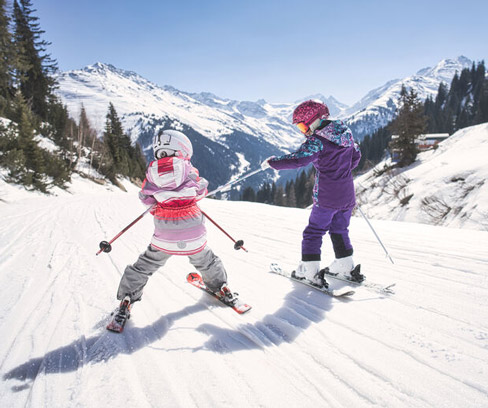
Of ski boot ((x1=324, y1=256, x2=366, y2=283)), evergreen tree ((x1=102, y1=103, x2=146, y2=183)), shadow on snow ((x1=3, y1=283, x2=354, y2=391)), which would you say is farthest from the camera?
evergreen tree ((x1=102, y1=103, x2=146, y2=183))

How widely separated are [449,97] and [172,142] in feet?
388

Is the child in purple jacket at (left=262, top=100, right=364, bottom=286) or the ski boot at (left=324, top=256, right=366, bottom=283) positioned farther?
the ski boot at (left=324, top=256, right=366, bottom=283)

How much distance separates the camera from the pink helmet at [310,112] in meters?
2.82

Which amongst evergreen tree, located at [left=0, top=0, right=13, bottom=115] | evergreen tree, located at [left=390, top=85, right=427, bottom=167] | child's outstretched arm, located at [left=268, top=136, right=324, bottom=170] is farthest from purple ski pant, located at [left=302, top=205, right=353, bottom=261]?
evergreen tree, located at [left=390, top=85, right=427, bottom=167]

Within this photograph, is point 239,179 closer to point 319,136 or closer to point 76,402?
point 319,136

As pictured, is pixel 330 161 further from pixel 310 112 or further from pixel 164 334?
pixel 164 334

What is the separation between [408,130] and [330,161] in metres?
27.0

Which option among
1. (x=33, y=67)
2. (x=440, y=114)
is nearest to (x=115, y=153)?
(x=33, y=67)

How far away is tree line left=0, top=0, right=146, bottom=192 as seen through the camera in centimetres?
1535

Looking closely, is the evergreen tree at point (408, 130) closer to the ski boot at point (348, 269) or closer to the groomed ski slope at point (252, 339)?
the groomed ski slope at point (252, 339)

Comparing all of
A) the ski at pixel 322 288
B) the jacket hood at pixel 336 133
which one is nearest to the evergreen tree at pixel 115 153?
the ski at pixel 322 288

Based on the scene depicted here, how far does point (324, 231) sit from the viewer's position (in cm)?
310

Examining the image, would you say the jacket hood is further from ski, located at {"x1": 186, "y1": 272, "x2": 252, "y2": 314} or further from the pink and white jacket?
ski, located at {"x1": 186, "y1": 272, "x2": 252, "y2": 314}

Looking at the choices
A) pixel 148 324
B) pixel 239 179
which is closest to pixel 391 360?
pixel 148 324
